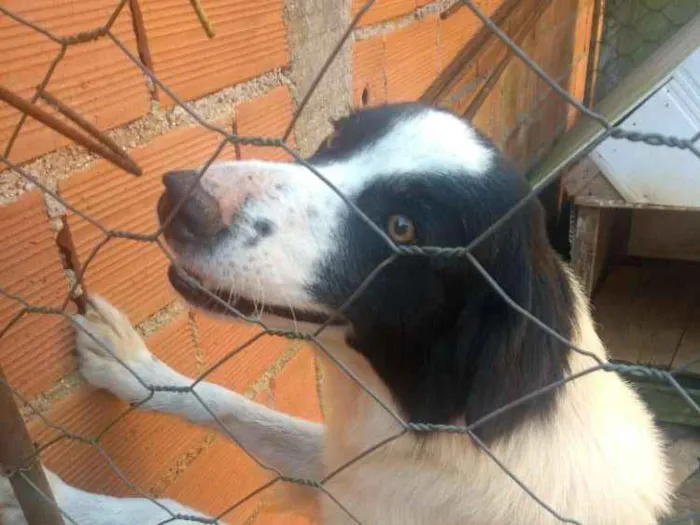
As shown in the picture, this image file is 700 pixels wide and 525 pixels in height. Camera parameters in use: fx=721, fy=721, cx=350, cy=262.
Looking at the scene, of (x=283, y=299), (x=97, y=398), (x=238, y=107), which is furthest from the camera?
(x=238, y=107)

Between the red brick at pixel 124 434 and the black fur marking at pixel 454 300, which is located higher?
the black fur marking at pixel 454 300

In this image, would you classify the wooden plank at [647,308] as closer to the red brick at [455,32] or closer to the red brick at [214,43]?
the red brick at [455,32]

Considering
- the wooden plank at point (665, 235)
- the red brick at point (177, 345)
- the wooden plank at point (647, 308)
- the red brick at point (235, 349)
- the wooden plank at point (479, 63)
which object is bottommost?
the wooden plank at point (647, 308)

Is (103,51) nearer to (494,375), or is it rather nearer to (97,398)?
(97,398)

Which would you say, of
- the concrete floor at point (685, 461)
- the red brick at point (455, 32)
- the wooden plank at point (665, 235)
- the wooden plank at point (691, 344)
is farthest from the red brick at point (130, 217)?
the wooden plank at point (665, 235)

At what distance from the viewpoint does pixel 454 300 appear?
0.96m

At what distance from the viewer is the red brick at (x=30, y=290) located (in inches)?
35.7

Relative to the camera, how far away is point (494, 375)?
95cm

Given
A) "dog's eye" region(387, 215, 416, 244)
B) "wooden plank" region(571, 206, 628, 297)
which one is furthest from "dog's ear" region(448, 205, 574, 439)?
"wooden plank" region(571, 206, 628, 297)

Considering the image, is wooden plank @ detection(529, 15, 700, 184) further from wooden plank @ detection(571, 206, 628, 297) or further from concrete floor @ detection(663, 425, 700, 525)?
concrete floor @ detection(663, 425, 700, 525)

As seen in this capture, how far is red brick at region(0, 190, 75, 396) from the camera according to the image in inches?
35.7

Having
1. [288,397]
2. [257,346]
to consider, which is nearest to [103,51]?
[257,346]

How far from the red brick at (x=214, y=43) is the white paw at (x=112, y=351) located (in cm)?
35

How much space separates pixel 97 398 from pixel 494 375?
0.61 meters
